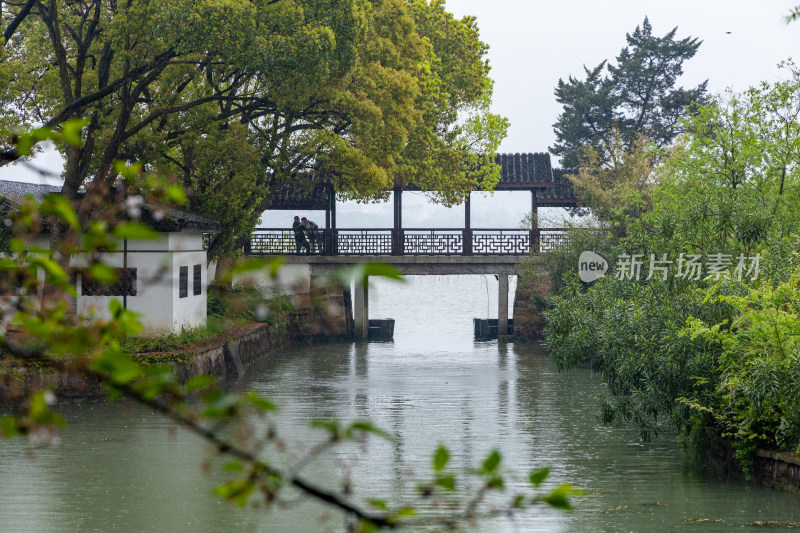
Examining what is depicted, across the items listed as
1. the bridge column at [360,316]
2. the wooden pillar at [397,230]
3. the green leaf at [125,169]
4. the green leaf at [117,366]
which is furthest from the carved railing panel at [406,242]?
the green leaf at [117,366]

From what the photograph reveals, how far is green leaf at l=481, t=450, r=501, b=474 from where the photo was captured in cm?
Answer: 190

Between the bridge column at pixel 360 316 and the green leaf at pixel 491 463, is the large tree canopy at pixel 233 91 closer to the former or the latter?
the bridge column at pixel 360 316

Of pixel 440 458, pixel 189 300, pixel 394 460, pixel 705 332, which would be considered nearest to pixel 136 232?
pixel 440 458

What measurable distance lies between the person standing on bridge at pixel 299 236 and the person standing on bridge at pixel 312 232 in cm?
12

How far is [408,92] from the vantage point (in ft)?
73.4

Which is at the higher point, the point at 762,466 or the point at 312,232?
the point at 312,232

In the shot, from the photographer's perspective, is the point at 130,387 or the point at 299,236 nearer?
the point at 130,387

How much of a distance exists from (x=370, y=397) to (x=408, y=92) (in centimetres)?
725

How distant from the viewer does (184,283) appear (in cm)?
2095

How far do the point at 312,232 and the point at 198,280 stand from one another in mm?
7064

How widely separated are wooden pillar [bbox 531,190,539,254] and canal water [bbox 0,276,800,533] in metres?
5.58

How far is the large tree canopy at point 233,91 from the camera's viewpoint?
1720 centimetres

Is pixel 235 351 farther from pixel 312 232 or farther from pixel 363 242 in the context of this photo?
pixel 363 242

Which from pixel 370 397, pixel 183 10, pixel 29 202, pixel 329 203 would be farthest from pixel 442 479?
pixel 329 203
